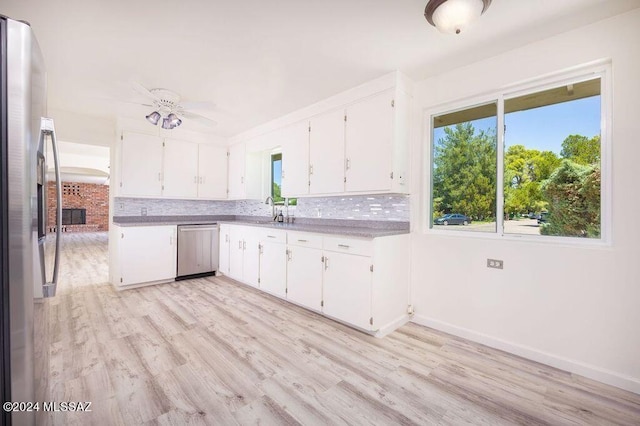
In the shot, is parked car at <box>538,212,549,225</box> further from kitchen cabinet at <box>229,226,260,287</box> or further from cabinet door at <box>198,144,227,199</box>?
cabinet door at <box>198,144,227,199</box>

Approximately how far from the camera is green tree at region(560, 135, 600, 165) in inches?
81.9

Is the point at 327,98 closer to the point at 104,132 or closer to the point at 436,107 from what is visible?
the point at 436,107

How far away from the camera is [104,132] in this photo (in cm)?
423

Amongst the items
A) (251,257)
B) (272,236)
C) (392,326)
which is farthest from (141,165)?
(392,326)

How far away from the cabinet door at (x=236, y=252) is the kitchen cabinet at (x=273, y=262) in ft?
1.90

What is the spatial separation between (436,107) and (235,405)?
301 centimetres

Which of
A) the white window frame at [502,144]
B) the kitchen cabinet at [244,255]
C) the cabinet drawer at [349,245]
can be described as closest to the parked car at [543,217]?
the white window frame at [502,144]

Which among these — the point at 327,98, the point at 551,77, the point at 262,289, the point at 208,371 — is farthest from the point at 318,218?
the point at 551,77

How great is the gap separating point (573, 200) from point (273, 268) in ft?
9.89

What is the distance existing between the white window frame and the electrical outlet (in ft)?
0.66

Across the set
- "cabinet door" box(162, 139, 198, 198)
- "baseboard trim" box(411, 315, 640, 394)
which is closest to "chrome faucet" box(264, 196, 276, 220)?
"cabinet door" box(162, 139, 198, 198)

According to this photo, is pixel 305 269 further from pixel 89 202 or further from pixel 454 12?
pixel 89 202

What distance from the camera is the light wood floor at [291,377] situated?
5.26 feet

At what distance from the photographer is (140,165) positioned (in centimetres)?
428
